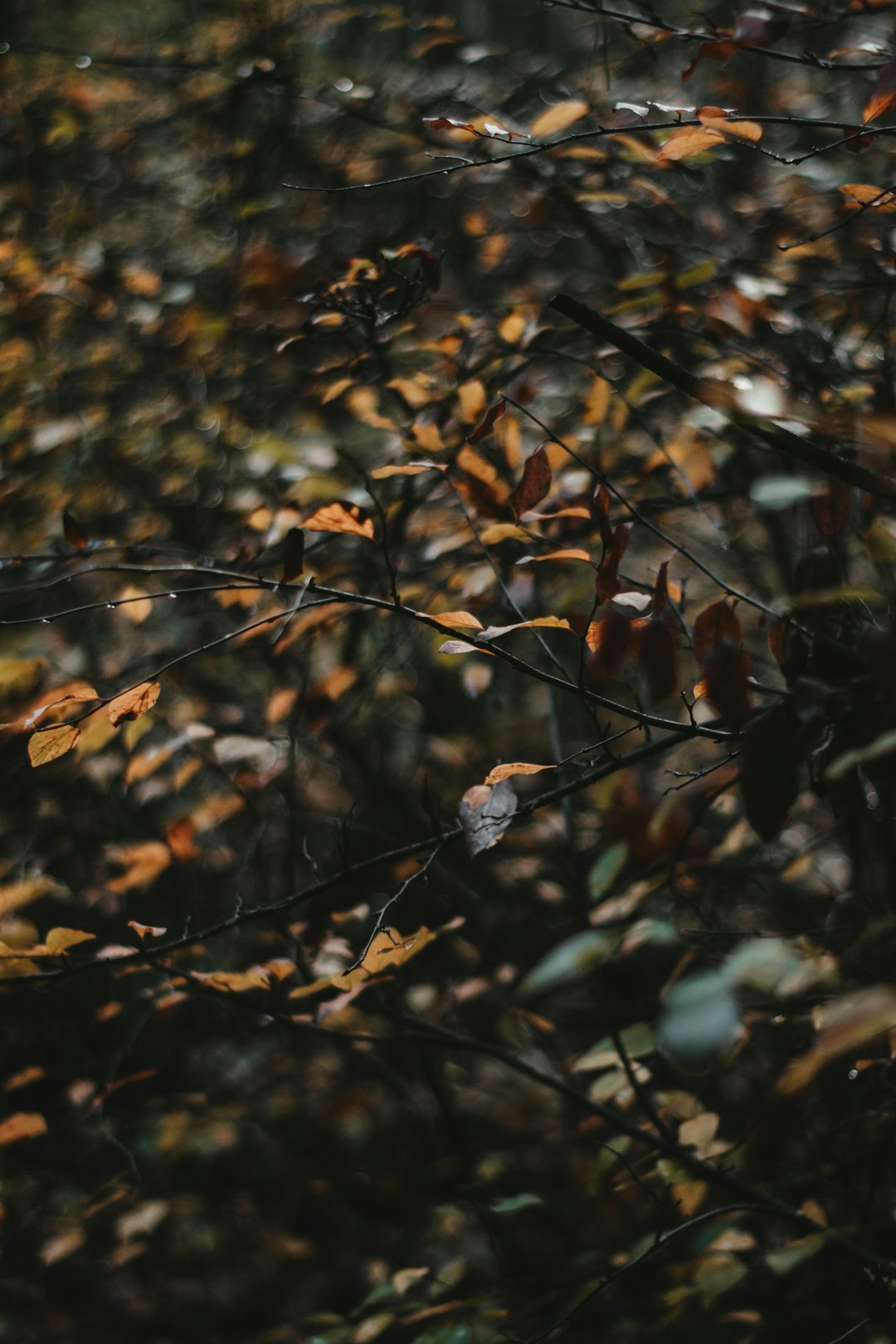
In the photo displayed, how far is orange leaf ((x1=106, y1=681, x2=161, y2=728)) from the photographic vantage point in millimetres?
952

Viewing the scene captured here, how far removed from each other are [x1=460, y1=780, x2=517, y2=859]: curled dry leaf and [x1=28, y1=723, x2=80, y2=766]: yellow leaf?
0.45 metres

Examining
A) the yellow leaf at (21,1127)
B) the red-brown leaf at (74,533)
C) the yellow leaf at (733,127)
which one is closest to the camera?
the yellow leaf at (733,127)

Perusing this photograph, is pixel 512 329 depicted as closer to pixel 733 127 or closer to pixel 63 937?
pixel 733 127

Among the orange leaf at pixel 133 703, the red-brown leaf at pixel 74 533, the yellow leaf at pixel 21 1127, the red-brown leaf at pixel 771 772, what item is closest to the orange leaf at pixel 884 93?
the red-brown leaf at pixel 771 772

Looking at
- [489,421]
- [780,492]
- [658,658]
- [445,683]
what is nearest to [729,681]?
[658,658]

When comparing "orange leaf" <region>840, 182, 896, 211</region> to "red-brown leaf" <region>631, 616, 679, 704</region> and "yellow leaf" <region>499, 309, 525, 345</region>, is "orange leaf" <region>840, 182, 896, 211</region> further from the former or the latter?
"red-brown leaf" <region>631, 616, 679, 704</region>

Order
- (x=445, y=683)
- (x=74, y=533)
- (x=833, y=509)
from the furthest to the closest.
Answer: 1. (x=445, y=683)
2. (x=74, y=533)
3. (x=833, y=509)

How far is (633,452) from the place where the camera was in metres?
2.05

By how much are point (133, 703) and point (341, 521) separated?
31 centimetres

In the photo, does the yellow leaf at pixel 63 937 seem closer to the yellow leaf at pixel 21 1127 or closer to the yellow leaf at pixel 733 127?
the yellow leaf at pixel 21 1127

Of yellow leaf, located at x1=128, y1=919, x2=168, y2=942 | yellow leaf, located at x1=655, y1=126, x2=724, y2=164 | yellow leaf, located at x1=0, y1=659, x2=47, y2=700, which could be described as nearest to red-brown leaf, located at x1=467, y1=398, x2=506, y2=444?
yellow leaf, located at x1=655, y1=126, x2=724, y2=164

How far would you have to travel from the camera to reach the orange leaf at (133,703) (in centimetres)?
95

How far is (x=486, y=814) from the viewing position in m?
0.88

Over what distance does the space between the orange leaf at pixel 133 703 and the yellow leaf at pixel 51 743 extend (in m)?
0.07
